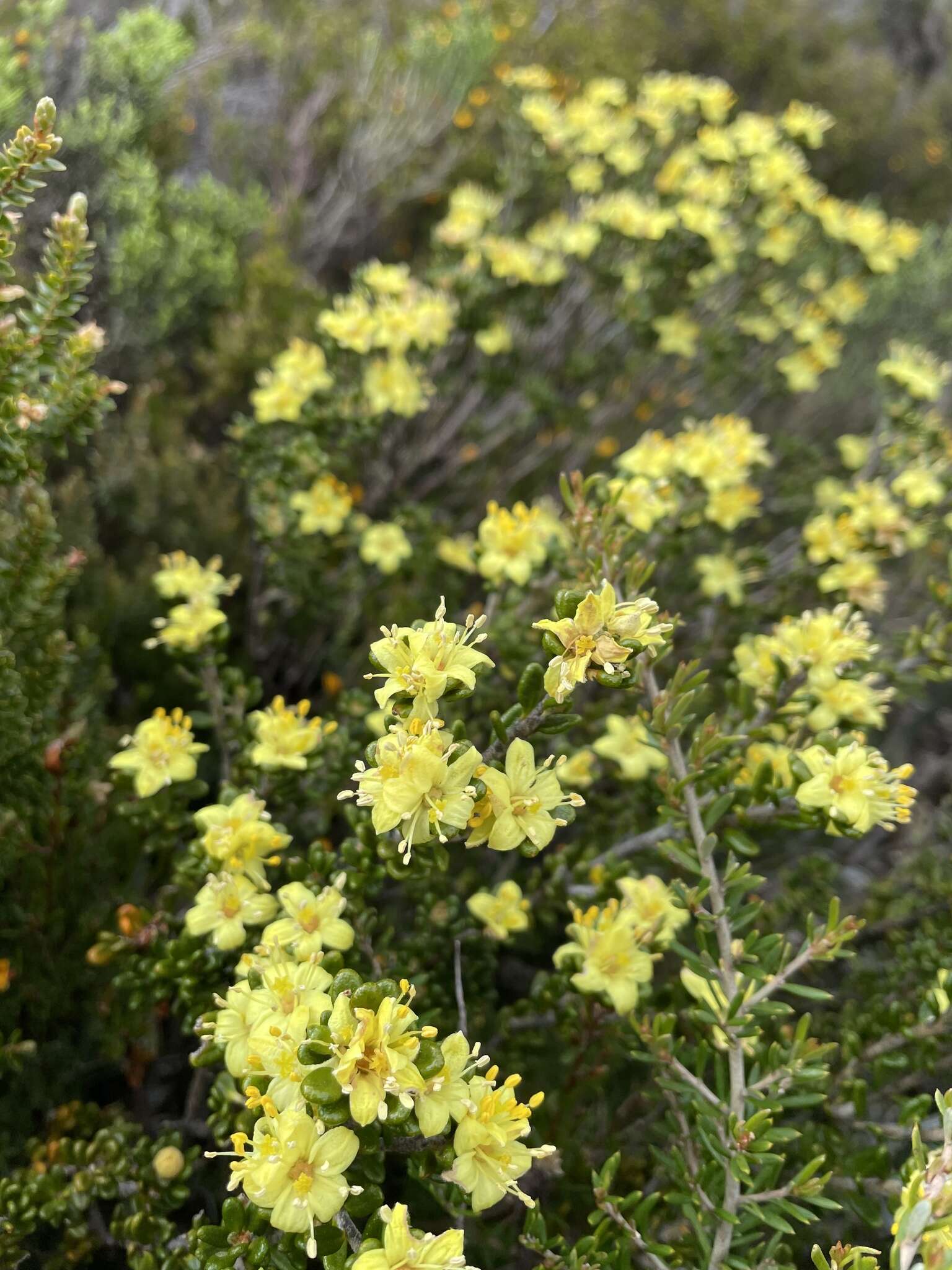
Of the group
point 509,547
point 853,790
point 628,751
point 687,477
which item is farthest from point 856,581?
point 853,790

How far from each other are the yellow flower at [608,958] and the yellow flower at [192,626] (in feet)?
3.13

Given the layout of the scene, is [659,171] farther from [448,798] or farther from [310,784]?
[448,798]

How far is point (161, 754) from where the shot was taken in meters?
1.65

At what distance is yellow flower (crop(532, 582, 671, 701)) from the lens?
1068mm

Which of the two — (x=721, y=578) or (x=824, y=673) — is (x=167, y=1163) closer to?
(x=824, y=673)

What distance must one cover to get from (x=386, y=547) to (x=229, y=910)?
1.41m

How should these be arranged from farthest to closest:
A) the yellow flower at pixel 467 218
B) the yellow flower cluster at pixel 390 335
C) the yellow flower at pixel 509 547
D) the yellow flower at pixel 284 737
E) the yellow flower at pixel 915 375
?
the yellow flower at pixel 467 218 → the yellow flower at pixel 915 375 → the yellow flower cluster at pixel 390 335 → the yellow flower at pixel 509 547 → the yellow flower at pixel 284 737

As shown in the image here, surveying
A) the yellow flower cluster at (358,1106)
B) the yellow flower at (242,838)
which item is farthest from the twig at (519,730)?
the yellow flower at (242,838)

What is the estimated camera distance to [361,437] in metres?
2.54

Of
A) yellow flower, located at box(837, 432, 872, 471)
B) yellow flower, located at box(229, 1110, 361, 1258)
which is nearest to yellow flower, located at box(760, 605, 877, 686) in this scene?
yellow flower, located at box(229, 1110, 361, 1258)

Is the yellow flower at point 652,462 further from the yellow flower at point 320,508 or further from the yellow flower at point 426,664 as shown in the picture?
the yellow flower at point 426,664

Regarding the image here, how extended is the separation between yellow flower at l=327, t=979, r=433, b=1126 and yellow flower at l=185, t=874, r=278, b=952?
0.39 meters

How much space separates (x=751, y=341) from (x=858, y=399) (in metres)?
1.30

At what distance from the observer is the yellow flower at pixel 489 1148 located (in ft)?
3.40
